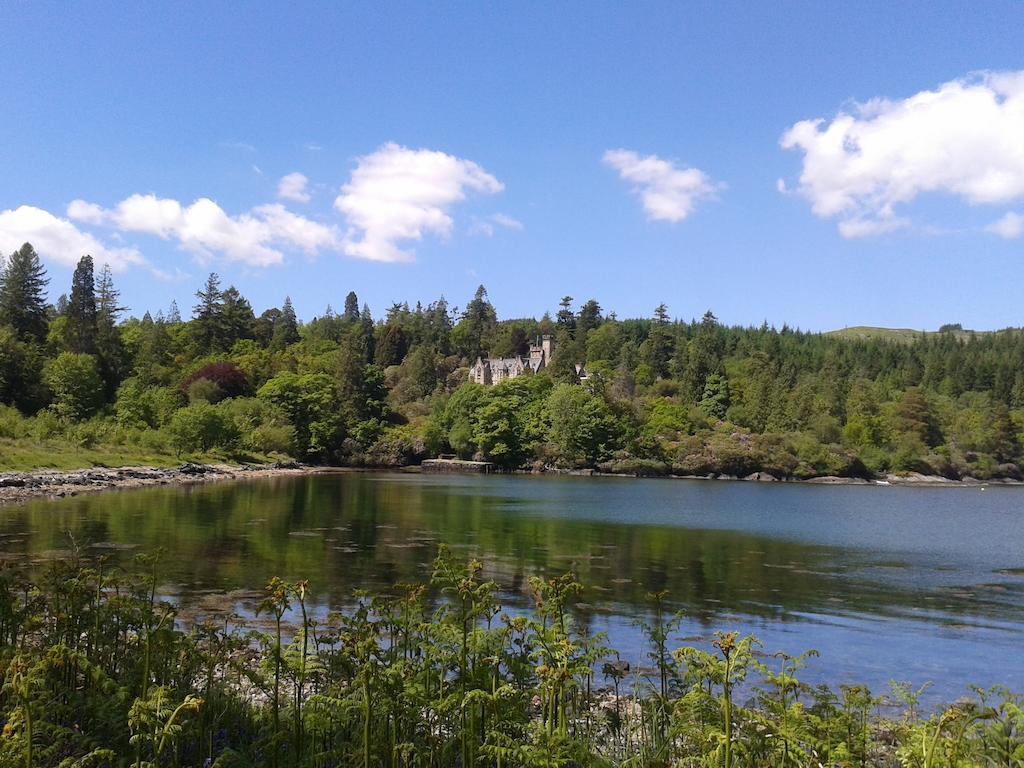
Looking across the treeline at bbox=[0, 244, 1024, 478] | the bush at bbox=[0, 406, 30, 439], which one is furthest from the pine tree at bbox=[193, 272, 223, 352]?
the bush at bbox=[0, 406, 30, 439]

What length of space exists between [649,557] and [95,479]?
3825 cm

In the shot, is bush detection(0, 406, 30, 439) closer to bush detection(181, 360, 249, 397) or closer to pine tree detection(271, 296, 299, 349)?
bush detection(181, 360, 249, 397)

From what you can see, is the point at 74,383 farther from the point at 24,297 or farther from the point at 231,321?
the point at 231,321

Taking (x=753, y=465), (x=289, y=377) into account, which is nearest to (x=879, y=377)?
(x=753, y=465)

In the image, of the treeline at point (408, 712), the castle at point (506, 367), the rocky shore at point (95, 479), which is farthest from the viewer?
the castle at point (506, 367)

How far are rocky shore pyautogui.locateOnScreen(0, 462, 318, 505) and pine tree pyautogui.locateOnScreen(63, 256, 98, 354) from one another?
1271 inches

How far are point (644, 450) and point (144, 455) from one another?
2713 inches

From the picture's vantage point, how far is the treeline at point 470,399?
79.8 m

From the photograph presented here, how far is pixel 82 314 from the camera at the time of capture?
99.4 m

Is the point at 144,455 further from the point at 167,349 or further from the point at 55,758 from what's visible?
the point at 55,758

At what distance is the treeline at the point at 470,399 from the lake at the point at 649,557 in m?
32.1

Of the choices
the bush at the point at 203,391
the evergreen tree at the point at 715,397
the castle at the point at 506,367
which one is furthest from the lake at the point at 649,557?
the castle at the point at 506,367

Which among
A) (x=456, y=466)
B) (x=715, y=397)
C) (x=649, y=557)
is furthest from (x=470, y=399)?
(x=649, y=557)

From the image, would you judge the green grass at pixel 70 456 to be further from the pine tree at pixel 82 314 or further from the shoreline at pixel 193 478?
the pine tree at pixel 82 314
